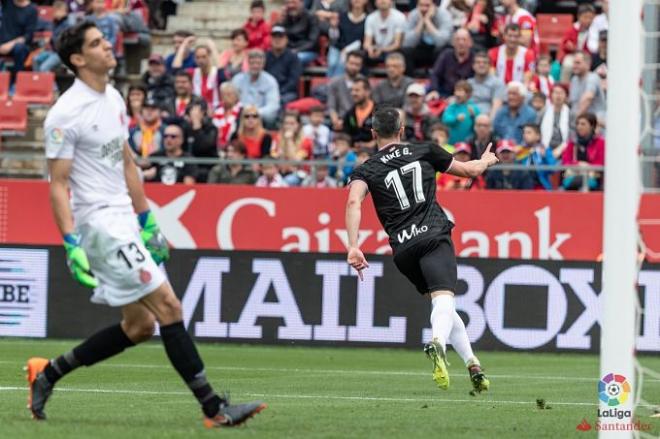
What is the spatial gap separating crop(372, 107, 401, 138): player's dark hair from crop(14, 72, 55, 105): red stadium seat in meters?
13.2

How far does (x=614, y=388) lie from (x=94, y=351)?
3135mm

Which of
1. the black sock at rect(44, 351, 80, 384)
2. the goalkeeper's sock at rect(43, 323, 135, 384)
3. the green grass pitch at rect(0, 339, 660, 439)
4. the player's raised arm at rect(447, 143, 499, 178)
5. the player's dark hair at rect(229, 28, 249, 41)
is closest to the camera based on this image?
the green grass pitch at rect(0, 339, 660, 439)

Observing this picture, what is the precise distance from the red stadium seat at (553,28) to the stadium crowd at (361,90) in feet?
0.63

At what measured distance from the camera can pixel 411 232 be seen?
1180 cm

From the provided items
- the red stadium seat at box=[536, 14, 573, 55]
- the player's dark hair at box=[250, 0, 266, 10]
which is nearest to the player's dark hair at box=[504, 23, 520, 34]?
the red stadium seat at box=[536, 14, 573, 55]

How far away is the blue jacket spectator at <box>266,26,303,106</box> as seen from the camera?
75.6 ft

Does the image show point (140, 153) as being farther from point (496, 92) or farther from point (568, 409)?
point (568, 409)

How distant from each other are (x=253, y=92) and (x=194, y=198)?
323cm

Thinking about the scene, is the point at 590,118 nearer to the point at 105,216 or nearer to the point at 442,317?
the point at 442,317

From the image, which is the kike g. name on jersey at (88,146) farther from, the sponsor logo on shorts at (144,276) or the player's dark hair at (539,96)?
the player's dark hair at (539,96)

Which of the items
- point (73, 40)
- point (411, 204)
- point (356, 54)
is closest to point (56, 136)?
point (73, 40)

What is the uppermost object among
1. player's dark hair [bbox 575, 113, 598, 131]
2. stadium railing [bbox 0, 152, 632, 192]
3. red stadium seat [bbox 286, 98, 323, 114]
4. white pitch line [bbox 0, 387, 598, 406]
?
red stadium seat [bbox 286, 98, 323, 114]

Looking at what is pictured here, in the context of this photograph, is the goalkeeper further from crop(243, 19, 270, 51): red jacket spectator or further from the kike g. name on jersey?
crop(243, 19, 270, 51): red jacket spectator

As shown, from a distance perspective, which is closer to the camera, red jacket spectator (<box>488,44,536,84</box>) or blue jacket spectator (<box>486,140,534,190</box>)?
blue jacket spectator (<box>486,140,534,190</box>)
